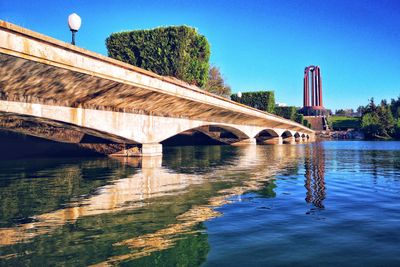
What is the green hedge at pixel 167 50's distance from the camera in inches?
1629

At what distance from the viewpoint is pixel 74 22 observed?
13.6 meters

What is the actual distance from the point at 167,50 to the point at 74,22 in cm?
2890

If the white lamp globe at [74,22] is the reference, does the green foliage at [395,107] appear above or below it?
above

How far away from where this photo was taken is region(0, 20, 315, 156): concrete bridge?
35.6 ft

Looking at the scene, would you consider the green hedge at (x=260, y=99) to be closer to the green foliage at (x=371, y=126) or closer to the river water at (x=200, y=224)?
the green foliage at (x=371, y=126)

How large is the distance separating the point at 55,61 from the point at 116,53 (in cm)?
3428

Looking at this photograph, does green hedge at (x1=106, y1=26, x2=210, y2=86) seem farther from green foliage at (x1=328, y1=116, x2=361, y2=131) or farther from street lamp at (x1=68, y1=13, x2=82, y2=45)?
green foliage at (x1=328, y1=116, x2=361, y2=131)

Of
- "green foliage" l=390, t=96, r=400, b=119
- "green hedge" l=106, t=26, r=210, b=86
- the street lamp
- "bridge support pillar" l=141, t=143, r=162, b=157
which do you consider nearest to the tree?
"green hedge" l=106, t=26, r=210, b=86

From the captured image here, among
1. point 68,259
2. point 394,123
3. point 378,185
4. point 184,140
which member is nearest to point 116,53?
point 184,140

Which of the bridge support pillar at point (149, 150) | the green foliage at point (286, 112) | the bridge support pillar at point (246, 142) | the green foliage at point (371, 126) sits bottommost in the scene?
the bridge support pillar at point (149, 150)

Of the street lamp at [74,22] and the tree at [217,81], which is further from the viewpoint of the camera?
the tree at [217,81]

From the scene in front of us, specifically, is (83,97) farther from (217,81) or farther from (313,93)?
(313,93)

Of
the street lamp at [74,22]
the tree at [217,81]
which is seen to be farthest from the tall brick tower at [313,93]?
the street lamp at [74,22]

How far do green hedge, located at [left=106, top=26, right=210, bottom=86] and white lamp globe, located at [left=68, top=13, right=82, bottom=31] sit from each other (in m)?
28.5
